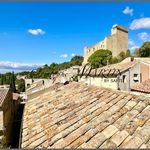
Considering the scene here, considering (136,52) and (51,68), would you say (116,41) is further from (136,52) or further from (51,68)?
(51,68)

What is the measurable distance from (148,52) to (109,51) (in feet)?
43.7

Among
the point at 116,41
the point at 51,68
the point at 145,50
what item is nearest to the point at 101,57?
the point at 116,41

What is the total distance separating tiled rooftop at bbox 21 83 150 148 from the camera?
133 inches


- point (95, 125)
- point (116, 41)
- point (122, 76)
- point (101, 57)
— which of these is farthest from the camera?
point (116, 41)

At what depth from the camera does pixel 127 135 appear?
3.37 meters

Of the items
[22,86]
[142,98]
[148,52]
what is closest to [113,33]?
[148,52]

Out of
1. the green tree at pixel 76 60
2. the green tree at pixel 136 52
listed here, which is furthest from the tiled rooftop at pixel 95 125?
the green tree at pixel 76 60

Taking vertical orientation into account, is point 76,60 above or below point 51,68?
above

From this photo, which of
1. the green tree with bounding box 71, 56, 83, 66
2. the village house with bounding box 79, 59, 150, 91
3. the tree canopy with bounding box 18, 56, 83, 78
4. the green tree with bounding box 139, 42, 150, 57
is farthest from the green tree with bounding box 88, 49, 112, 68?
the village house with bounding box 79, 59, 150, 91

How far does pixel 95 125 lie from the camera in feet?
13.1

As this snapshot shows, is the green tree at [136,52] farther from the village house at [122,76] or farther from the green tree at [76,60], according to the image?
the green tree at [76,60]

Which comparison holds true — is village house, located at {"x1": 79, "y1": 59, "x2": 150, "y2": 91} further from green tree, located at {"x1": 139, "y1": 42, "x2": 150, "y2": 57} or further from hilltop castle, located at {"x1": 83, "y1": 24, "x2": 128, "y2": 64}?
hilltop castle, located at {"x1": 83, "y1": 24, "x2": 128, "y2": 64}

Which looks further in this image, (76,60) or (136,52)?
(76,60)

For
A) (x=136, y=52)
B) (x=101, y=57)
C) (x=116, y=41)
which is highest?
(x=116, y=41)
